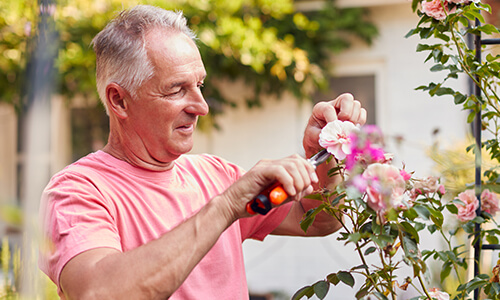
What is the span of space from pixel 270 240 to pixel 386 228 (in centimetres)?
422

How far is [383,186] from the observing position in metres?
1.10

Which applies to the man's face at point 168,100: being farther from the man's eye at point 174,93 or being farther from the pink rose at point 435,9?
the pink rose at point 435,9

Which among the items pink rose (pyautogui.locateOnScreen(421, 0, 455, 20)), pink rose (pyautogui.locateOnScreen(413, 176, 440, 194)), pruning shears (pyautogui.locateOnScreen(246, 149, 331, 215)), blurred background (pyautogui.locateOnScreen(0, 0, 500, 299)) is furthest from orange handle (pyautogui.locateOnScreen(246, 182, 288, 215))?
blurred background (pyautogui.locateOnScreen(0, 0, 500, 299))

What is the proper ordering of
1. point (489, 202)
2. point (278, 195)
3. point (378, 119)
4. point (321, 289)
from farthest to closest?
1. point (378, 119)
2. point (489, 202)
3. point (321, 289)
4. point (278, 195)

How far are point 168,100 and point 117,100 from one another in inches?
6.2

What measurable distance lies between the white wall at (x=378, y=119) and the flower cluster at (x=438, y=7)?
Result: 3432 millimetres

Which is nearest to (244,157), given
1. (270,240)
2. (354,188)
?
(270,240)

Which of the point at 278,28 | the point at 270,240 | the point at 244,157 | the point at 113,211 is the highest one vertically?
the point at 278,28

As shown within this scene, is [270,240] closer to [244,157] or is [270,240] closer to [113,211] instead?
[244,157]

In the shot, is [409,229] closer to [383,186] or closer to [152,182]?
[383,186]

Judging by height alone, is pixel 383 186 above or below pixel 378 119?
above

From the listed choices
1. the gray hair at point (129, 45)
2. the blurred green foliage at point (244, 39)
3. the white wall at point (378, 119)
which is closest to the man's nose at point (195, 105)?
the gray hair at point (129, 45)

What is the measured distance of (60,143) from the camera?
19.4 feet

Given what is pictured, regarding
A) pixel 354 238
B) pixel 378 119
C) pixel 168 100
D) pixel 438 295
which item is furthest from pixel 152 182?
pixel 378 119
